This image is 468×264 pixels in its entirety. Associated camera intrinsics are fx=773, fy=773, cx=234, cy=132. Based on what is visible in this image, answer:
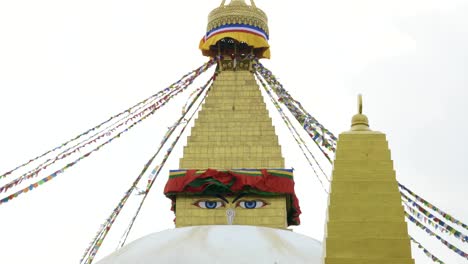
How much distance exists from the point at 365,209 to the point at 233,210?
8546mm

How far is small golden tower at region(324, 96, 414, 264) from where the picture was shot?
7852mm

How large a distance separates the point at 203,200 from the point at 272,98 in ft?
11.1

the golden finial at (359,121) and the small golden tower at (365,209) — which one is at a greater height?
the golden finial at (359,121)

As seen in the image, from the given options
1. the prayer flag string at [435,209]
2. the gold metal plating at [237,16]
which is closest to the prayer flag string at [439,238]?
the prayer flag string at [435,209]

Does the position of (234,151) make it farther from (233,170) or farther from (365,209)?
(365,209)

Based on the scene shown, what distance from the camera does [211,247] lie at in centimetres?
1302

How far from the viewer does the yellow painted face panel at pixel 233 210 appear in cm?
1630

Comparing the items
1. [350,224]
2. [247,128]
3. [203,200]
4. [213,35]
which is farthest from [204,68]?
[350,224]

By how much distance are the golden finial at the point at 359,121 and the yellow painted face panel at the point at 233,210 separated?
7.79m

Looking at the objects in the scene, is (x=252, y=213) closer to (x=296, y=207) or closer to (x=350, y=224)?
(x=296, y=207)

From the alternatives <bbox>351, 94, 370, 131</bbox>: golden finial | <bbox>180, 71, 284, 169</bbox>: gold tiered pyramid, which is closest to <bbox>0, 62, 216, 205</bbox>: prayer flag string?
<bbox>180, 71, 284, 169</bbox>: gold tiered pyramid

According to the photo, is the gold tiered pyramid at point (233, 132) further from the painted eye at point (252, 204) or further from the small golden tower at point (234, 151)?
the painted eye at point (252, 204)

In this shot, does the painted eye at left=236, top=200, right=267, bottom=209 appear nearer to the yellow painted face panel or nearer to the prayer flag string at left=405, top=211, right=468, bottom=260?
the yellow painted face panel

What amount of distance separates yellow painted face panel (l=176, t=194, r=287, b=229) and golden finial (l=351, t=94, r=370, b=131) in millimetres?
7794
